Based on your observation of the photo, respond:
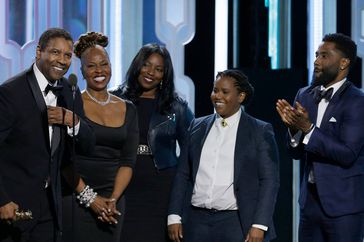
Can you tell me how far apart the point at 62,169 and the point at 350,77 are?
2.07m

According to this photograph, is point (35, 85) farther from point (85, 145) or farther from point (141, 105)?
point (141, 105)

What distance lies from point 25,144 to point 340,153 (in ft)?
5.32

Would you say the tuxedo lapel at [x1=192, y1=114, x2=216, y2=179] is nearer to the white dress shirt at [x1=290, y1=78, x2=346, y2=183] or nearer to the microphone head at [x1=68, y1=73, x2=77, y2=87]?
the white dress shirt at [x1=290, y1=78, x2=346, y2=183]

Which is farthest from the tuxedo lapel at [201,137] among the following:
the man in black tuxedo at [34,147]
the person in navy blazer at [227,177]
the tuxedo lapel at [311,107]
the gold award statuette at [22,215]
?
the gold award statuette at [22,215]

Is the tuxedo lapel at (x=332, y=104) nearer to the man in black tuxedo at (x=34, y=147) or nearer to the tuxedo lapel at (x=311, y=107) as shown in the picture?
the tuxedo lapel at (x=311, y=107)

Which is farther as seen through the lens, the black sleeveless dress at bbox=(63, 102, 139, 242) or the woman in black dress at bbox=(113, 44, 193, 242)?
the woman in black dress at bbox=(113, 44, 193, 242)

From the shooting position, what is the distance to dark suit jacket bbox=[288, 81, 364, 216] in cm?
398

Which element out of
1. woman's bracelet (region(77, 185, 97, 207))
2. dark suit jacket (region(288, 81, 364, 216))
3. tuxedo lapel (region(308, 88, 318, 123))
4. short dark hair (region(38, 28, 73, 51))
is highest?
short dark hair (region(38, 28, 73, 51))

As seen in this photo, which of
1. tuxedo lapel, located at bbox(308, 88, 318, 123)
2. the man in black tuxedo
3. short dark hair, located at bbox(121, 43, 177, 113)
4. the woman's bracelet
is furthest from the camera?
short dark hair, located at bbox(121, 43, 177, 113)

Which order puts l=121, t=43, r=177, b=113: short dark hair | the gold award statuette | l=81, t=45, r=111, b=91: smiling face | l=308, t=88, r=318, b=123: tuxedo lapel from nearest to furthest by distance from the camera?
the gold award statuette
l=81, t=45, r=111, b=91: smiling face
l=308, t=88, r=318, b=123: tuxedo lapel
l=121, t=43, r=177, b=113: short dark hair

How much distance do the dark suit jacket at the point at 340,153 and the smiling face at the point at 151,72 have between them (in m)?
0.94

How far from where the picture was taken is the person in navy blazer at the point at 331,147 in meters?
3.98

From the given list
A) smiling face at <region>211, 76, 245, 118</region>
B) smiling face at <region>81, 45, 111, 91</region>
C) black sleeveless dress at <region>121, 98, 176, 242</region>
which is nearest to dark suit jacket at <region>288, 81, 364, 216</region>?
smiling face at <region>211, 76, 245, 118</region>

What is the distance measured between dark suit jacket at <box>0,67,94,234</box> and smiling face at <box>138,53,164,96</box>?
107 centimetres
